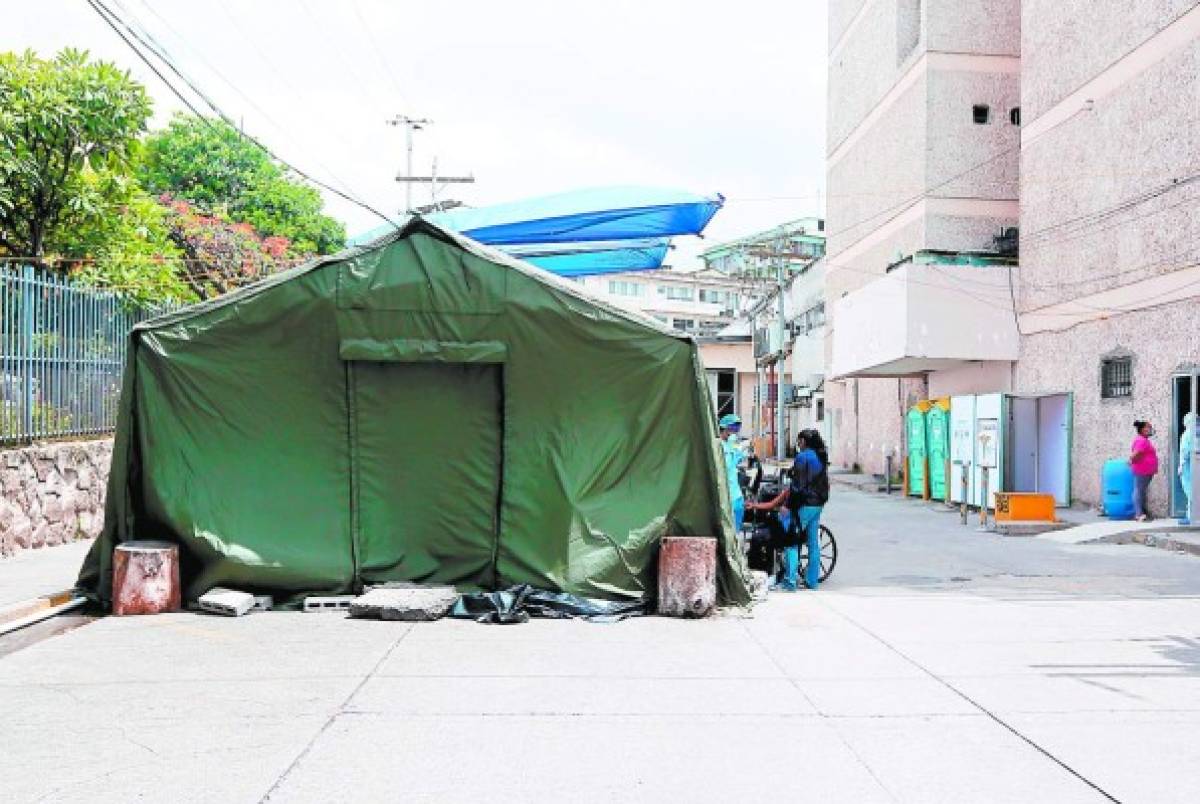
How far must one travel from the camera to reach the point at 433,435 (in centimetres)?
1068

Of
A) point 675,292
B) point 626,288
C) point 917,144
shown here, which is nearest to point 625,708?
point 917,144

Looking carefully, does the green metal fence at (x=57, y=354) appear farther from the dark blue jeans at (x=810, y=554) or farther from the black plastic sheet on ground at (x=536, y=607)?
the dark blue jeans at (x=810, y=554)

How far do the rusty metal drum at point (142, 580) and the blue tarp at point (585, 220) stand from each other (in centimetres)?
548

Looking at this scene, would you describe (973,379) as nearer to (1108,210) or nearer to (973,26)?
(1108,210)

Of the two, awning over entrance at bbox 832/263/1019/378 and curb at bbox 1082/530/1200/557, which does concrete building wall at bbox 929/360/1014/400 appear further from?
curb at bbox 1082/530/1200/557

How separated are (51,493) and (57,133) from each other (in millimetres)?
4835

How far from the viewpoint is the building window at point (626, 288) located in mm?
86438

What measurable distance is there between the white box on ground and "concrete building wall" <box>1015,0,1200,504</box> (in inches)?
599

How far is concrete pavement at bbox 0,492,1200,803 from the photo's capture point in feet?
17.3

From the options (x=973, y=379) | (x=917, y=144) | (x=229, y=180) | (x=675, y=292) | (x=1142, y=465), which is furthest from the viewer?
(x=675, y=292)

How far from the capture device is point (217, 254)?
84.7 ft

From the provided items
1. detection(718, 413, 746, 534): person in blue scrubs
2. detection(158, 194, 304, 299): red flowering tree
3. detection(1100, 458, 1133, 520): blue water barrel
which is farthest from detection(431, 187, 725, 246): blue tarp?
detection(158, 194, 304, 299): red flowering tree

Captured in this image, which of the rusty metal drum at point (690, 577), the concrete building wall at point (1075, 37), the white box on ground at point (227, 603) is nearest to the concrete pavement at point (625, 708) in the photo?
the white box on ground at point (227, 603)

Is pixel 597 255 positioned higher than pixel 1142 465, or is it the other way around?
pixel 597 255
